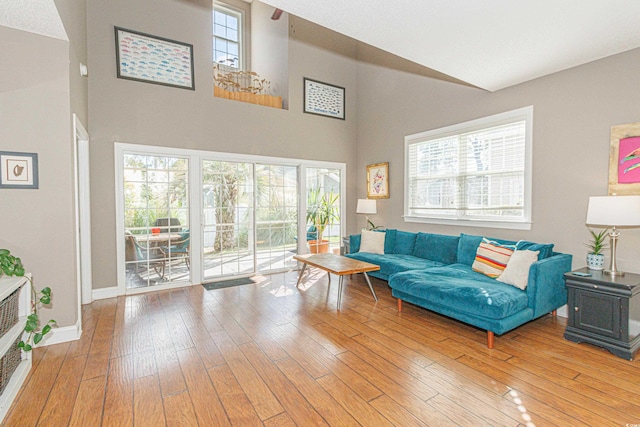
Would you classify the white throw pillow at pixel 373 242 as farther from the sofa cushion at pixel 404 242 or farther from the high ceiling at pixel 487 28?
the high ceiling at pixel 487 28

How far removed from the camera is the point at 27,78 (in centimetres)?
261

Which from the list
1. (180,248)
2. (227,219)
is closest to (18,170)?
(180,248)

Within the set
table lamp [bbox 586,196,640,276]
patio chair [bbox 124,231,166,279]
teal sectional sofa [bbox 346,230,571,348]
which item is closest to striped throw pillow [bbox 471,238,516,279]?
teal sectional sofa [bbox 346,230,571,348]

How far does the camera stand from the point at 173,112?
176 inches

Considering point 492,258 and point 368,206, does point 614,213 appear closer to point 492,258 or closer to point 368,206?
point 492,258

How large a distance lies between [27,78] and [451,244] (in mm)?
4815

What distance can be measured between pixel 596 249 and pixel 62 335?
5.04 m

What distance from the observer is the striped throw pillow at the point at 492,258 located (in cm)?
333

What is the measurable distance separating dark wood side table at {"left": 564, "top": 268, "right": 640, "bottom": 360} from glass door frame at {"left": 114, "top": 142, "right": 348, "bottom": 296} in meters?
3.92

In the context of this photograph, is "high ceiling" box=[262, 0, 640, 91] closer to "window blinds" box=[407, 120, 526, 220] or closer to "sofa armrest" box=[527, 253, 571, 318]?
"window blinds" box=[407, 120, 526, 220]

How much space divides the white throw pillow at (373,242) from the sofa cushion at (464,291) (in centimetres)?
134

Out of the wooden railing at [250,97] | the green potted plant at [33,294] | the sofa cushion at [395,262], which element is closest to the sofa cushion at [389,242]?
the sofa cushion at [395,262]

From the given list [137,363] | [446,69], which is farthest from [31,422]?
[446,69]

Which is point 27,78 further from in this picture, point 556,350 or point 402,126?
point 556,350
